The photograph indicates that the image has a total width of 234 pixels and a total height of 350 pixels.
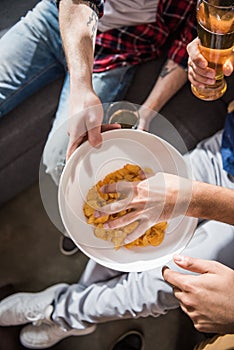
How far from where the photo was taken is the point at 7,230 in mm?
1740

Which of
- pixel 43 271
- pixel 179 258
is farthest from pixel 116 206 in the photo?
pixel 43 271

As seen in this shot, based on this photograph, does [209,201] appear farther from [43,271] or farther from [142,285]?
[43,271]

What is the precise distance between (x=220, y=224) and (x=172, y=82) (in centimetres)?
43

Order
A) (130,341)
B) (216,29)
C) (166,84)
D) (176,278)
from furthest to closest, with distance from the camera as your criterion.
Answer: (130,341), (166,84), (176,278), (216,29)

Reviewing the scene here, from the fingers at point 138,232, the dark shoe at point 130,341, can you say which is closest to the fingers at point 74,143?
→ the fingers at point 138,232

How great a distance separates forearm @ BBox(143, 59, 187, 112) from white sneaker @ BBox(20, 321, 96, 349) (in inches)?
27.3

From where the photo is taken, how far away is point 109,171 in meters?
1.12

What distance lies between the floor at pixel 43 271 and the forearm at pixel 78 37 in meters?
0.63

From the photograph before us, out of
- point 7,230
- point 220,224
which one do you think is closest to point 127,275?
point 220,224

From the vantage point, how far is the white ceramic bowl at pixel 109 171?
112cm

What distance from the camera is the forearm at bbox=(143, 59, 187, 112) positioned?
4.71ft

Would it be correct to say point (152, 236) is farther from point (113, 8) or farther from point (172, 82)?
point (113, 8)

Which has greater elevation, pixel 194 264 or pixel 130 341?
pixel 194 264

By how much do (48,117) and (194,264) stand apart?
689 mm
